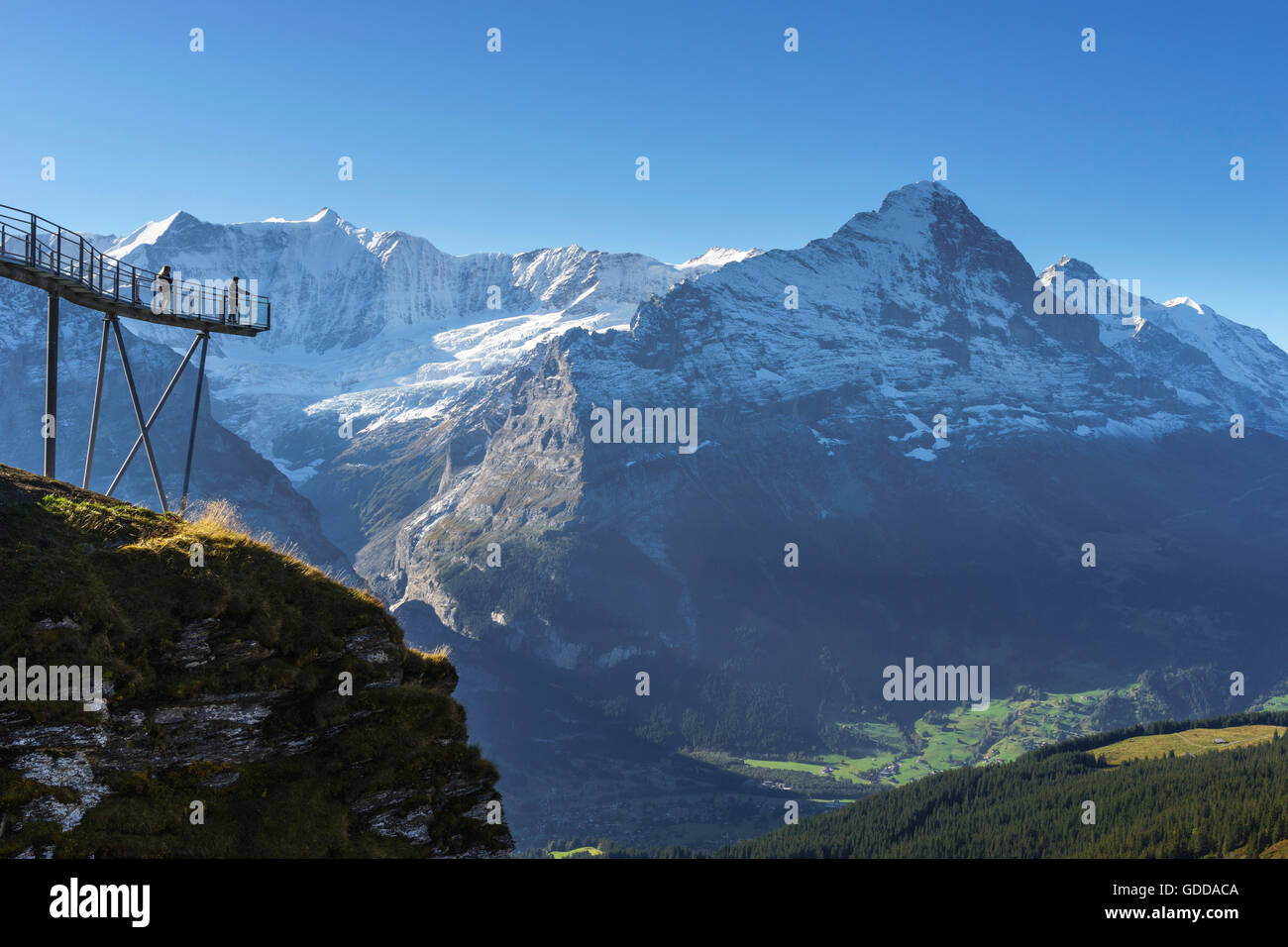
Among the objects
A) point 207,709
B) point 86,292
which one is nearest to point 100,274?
point 86,292

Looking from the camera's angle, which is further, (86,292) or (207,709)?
(86,292)

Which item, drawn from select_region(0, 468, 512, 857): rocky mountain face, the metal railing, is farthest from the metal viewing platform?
select_region(0, 468, 512, 857): rocky mountain face

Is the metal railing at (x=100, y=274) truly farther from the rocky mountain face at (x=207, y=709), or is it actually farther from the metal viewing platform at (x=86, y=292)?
the rocky mountain face at (x=207, y=709)

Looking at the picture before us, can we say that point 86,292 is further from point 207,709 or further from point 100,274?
point 207,709

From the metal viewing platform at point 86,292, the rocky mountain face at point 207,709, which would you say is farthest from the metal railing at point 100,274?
the rocky mountain face at point 207,709

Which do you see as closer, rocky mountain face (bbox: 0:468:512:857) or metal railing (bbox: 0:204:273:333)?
rocky mountain face (bbox: 0:468:512:857)

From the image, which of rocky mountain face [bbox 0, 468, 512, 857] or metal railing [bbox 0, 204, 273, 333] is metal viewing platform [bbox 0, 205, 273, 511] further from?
rocky mountain face [bbox 0, 468, 512, 857]
